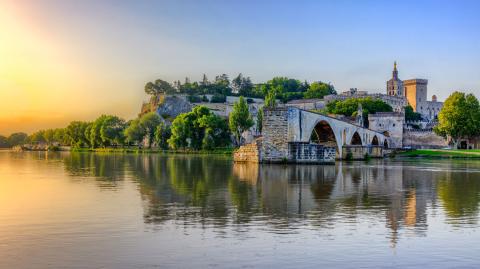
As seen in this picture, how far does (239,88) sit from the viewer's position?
183500 mm

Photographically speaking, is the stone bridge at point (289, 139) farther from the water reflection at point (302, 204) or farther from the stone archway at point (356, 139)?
the stone archway at point (356, 139)

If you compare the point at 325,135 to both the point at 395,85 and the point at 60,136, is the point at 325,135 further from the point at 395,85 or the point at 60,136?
the point at 395,85

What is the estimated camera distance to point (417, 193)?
22.5 metres

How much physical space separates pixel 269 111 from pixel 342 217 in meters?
32.5

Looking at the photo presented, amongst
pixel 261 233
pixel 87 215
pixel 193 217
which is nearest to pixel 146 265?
pixel 261 233

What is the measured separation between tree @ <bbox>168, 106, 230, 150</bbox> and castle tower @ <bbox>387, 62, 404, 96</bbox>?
105m

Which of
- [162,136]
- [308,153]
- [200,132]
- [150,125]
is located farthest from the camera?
[150,125]

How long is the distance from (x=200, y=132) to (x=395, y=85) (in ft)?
354

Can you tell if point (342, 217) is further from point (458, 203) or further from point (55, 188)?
point (55, 188)

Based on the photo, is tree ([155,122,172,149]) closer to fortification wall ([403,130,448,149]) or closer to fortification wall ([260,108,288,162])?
fortification wall ([403,130,448,149])

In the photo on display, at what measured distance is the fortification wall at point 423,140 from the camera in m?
105

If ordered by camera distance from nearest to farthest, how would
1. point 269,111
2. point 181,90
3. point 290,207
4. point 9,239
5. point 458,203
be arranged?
point 9,239 → point 290,207 → point 458,203 → point 269,111 → point 181,90

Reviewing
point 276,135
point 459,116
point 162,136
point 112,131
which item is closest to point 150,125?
point 112,131

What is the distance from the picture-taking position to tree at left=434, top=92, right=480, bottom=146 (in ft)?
297
